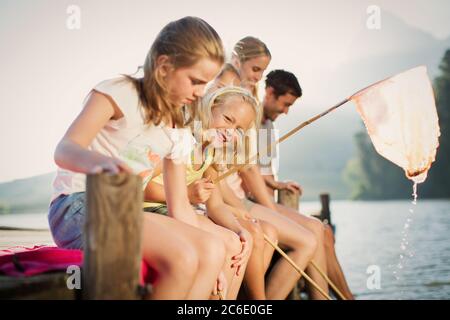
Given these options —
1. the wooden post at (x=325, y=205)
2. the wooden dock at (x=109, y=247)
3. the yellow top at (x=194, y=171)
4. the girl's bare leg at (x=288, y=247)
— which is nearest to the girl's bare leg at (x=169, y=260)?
the wooden dock at (x=109, y=247)

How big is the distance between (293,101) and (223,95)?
4.12ft

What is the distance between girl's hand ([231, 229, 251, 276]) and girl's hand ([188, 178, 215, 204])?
0.23 metres

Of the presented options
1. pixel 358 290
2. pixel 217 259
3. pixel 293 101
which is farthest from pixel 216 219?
pixel 358 290

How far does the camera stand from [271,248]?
3.51m

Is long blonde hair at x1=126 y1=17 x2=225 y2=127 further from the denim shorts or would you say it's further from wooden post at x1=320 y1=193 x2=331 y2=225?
wooden post at x1=320 y1=193 x2=331 y2=225

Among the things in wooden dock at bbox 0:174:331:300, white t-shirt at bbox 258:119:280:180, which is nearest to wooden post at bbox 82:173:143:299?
wooden dock at bbox 0:174:331:300

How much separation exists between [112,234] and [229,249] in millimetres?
927

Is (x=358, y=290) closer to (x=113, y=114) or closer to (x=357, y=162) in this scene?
(x=113, y=114)

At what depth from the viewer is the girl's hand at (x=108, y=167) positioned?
6.59 ft

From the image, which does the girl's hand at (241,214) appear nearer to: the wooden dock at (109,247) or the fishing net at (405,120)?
the fishing net at (405,120)

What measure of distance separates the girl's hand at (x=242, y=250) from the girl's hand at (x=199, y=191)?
228mm

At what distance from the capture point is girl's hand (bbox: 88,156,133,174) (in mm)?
2008

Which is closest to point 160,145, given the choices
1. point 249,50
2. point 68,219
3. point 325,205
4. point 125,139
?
point 125,139

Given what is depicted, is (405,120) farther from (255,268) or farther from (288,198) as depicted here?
(288,198)
